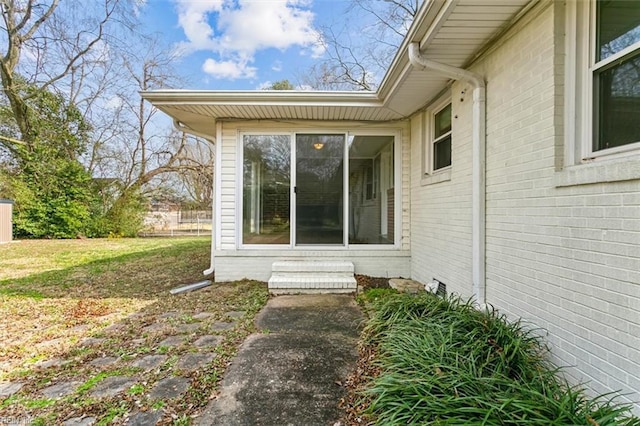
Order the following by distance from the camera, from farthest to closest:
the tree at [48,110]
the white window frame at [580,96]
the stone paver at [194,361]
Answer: the tree at [48,110] → the stone paver at [194,361] → the white window frame at [580,96]

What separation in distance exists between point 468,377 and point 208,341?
219 cm

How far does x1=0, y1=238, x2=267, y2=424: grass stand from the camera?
2.02 metres

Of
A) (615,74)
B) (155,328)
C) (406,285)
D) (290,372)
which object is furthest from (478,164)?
(155,328)

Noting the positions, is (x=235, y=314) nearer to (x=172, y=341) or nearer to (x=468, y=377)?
(x=172, y=341)

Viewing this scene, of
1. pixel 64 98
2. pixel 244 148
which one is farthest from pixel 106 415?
pixel 64 98

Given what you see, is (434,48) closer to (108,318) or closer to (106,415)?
(106,415)

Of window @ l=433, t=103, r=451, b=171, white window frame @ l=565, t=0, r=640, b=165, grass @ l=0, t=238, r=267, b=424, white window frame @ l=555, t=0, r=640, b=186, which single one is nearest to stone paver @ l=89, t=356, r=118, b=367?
grass @ l=0, t=238, r=267, b=424

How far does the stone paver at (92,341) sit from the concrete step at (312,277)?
2.03 metres

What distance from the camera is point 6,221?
1107 cm

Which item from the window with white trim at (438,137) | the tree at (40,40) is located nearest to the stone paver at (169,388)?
the window with white trim at (438,137)

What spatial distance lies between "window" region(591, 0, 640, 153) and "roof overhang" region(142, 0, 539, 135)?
1.92ft

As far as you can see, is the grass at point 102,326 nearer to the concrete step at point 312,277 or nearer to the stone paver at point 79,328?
the stone paver at point 79,328

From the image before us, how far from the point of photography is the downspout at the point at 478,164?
10.1ft

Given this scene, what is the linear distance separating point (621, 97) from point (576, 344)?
147cm
